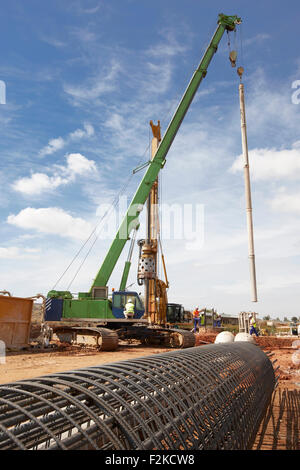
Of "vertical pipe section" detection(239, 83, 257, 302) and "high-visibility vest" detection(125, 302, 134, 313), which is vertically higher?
"vertical pipe section" detection(239, 83, 257, 302)

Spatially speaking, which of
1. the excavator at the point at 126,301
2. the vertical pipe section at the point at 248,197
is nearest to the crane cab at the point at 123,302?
the excavator at the point at 126,301

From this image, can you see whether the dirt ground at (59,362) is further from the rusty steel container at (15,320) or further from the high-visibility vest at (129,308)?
the high-visibility vest at (129,308)

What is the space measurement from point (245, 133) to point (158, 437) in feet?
40.4

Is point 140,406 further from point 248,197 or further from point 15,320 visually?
point 15,320

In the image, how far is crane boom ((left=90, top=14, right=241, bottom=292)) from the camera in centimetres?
1772

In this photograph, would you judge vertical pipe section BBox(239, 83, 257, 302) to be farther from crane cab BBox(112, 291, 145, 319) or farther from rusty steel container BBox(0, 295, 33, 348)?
rusty steel container BBox(0, 295, 33, 348)

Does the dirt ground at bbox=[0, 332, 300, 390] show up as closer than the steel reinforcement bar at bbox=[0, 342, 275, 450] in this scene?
No

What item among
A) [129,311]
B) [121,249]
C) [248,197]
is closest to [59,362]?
[129,311]

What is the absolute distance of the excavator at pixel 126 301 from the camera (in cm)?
1580

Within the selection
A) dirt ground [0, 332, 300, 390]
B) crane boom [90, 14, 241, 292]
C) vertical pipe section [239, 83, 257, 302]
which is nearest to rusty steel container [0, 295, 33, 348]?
dirt ground [0, 332, 300, 390]

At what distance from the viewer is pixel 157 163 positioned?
20125mm

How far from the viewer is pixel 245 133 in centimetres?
1302

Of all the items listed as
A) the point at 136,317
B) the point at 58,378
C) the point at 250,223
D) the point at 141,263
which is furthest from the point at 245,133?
the point at 58,378
